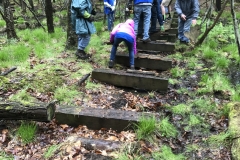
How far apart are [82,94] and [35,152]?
1.82 metres

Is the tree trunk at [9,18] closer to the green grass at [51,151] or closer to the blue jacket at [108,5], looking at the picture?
the blue jacket at [108,5]

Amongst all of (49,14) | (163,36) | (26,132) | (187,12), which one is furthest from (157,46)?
(26,132)

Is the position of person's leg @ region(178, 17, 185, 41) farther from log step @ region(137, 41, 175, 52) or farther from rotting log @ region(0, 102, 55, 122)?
rotting log @ region(0, 102, 55, 122)

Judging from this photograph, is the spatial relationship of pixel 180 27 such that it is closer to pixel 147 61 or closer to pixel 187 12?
pixel 187 12

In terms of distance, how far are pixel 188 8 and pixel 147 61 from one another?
256 centimetres

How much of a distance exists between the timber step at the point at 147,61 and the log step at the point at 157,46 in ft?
3.19

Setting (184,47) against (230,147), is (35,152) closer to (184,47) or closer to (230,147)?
(230,147)

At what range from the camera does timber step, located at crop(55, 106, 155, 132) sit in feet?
13.1

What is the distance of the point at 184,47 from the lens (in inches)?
Result: 315


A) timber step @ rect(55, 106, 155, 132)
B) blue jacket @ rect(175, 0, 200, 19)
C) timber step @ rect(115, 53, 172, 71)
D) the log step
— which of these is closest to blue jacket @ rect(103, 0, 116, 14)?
the log step

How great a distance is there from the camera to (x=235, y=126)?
12.7ft

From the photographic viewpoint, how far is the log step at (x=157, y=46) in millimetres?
7711

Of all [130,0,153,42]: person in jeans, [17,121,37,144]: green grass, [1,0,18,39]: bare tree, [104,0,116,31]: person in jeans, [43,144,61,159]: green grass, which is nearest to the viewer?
[43,144,61,159]: green grass

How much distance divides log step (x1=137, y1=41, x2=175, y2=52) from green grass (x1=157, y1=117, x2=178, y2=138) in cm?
399
